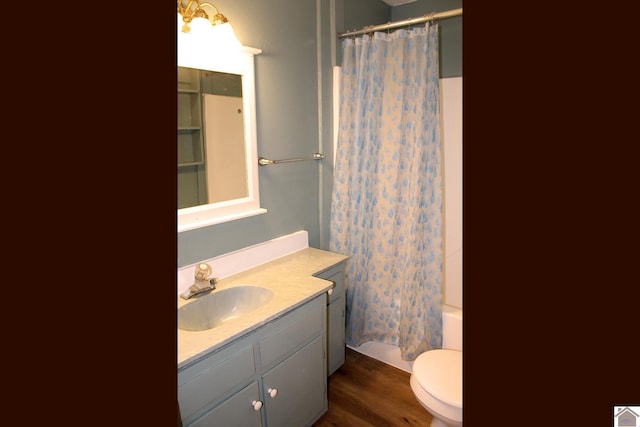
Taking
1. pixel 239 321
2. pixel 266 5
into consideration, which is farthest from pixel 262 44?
pixel 239 321

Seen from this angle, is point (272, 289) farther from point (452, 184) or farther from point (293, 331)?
point (452, 184)

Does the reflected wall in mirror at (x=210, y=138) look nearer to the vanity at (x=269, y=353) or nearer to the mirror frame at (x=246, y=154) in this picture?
the mirror frame at (x=246, y=154)

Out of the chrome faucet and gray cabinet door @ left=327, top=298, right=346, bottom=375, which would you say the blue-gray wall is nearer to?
the chrome faucet

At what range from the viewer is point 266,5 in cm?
207

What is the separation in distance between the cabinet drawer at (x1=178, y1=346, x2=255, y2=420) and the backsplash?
403 mm

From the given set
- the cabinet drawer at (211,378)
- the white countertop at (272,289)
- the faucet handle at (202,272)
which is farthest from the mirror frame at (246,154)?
the cabinet drawer at (211,378)

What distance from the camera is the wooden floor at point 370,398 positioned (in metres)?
2.10

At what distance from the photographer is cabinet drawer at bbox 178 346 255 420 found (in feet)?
4.33

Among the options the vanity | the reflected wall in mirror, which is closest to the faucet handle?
the vanity

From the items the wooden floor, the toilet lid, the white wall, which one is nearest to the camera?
the toilet lid

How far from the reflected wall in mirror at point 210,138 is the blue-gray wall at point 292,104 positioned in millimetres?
146
